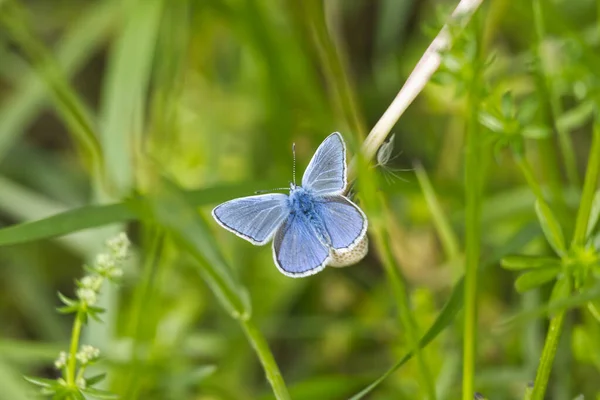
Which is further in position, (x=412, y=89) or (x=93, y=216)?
(x=93, y=216)

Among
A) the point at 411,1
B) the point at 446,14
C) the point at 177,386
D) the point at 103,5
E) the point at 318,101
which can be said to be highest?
the point at 103,5

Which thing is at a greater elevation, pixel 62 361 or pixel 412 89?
pixel 412 89

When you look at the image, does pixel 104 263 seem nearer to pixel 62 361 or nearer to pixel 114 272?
pixel 114 272

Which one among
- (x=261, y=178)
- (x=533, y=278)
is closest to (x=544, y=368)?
(x=533, y=278)

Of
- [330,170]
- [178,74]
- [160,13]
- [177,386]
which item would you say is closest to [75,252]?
[178,74]

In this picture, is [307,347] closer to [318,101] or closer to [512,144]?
[318,101]

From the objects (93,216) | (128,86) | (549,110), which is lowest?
(93,216)

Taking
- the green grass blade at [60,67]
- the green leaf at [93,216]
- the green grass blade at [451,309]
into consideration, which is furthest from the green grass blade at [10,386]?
the green grass blade at [60,67]

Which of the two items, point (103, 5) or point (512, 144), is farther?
point (103, 5)
